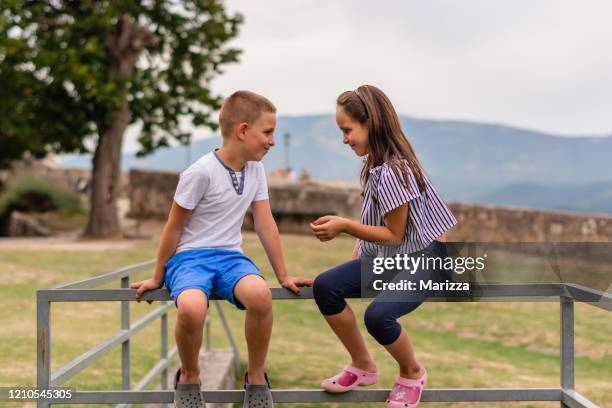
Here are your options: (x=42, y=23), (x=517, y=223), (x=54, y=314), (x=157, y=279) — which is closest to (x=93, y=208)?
(x=42, y=23)

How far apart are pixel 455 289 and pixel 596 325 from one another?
8.02 m

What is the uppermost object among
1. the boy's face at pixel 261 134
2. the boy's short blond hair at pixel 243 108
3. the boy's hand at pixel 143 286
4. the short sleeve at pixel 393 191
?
the boy's short blond hair at pixel 243 108

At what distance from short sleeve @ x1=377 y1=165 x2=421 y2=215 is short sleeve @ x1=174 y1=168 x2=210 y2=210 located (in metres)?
0.62

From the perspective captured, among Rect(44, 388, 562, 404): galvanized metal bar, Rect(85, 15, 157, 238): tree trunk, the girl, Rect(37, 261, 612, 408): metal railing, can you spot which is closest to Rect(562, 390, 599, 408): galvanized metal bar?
Rect(37, 261, 612, 408): metal railing

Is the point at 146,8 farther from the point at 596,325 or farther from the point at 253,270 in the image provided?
the point at 253,270

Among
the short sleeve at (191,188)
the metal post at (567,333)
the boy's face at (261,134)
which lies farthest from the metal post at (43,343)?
the metal post at (567,333)

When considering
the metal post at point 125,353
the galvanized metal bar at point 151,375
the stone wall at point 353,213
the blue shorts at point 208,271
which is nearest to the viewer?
the blue shorts at point 208,271

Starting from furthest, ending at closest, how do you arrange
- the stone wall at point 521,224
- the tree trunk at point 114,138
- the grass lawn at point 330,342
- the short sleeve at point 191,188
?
the tree trunk at point 114,138 < the stone wall at point 521,224 < the grass lawn at point 330,342 < the short sleeve at point 191,188

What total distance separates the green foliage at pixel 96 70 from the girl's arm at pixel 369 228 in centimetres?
1637

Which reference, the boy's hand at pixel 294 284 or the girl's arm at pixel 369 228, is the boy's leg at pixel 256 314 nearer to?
the boy's hand at pixel 294 284

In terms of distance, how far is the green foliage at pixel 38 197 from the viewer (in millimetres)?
24203

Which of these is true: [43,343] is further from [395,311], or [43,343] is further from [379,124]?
[379,124]

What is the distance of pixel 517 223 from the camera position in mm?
19531

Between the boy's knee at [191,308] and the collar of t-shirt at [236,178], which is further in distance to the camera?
the collar of t-shirt at [236,178]
